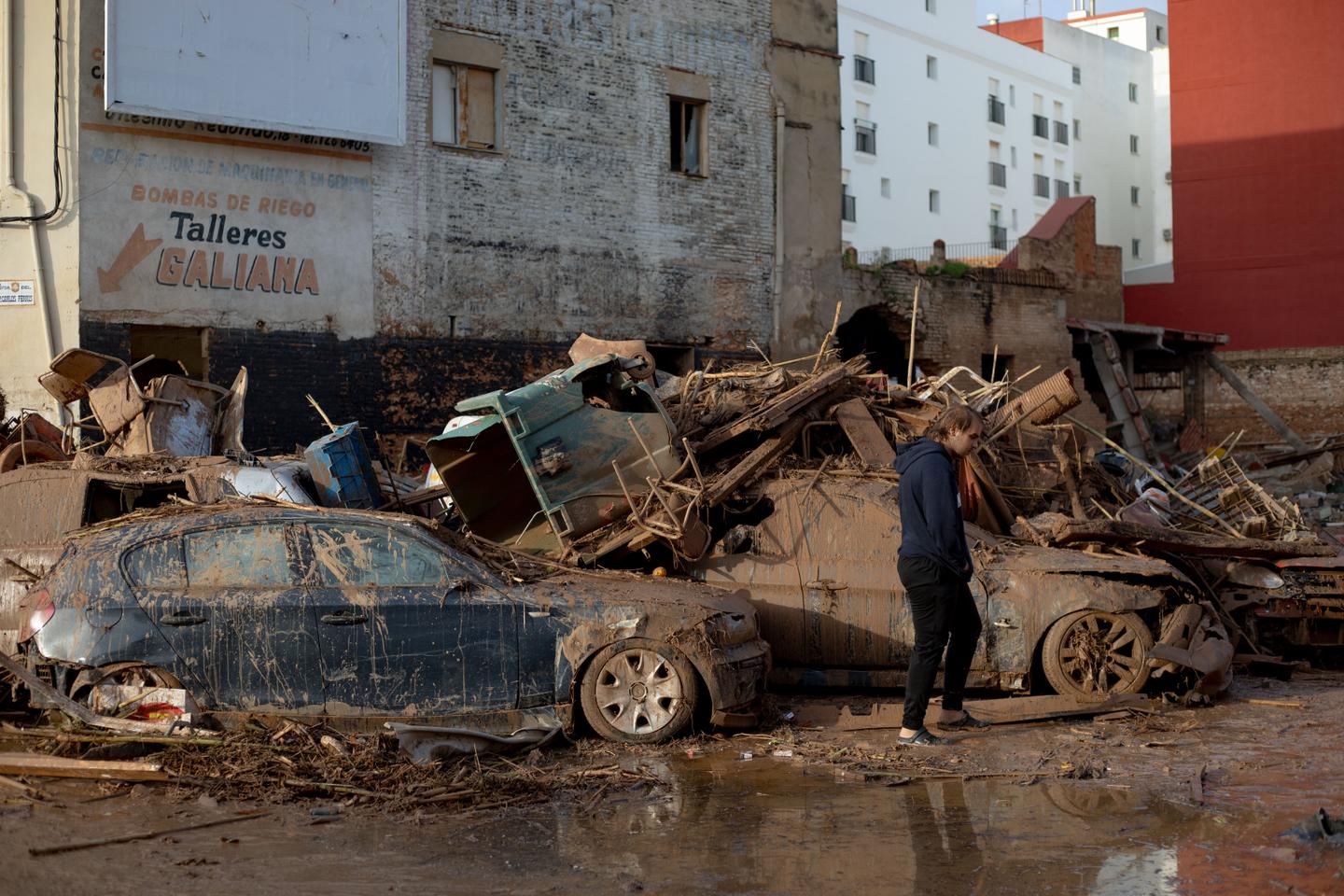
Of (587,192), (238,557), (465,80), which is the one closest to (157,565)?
(238,557)

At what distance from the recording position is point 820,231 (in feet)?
77.2

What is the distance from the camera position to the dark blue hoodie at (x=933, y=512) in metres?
7.91

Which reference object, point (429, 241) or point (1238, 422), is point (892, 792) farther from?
point (1238, 422)

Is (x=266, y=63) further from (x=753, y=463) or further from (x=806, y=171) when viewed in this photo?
(x=753, y=463)

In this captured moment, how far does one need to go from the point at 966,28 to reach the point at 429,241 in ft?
149

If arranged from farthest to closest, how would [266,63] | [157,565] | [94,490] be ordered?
[266,63], [94,490], [157,565]

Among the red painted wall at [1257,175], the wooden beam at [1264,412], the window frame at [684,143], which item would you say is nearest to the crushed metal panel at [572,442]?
the window frame at [684,143]

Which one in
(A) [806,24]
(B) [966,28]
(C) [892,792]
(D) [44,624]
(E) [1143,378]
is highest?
(B) [966,28]

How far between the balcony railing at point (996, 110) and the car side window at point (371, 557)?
5675cm

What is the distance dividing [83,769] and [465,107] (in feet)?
46.5

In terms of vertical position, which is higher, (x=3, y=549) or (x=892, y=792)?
(x=3, y=549)

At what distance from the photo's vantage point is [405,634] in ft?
25.5

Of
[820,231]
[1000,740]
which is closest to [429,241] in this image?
[820,231]

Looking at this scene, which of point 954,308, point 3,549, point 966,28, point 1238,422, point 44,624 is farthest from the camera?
point 966,28
